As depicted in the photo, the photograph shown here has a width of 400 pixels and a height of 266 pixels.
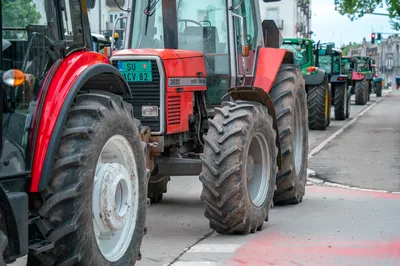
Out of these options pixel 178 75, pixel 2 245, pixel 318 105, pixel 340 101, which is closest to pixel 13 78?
pixel 2 245

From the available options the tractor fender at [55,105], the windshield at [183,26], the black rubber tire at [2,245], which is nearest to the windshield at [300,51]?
the windshield at [183,26]

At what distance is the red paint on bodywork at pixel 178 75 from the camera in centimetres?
900

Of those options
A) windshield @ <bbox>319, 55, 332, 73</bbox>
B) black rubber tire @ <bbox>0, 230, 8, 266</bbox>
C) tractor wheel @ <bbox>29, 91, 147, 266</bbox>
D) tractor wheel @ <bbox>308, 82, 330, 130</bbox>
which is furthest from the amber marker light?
windshield @ <bbox>319, 55, 332, 73</bbox>

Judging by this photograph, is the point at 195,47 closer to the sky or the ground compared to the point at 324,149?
closer to the sky

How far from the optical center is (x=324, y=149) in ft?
61.9

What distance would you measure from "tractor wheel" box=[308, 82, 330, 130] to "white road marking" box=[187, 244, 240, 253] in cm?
1693

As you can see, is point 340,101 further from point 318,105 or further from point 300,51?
point 318,105

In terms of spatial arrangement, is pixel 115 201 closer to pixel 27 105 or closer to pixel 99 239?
pixel 99 239

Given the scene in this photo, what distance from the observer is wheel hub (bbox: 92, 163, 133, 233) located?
5723 mm

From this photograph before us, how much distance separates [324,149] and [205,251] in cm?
1127

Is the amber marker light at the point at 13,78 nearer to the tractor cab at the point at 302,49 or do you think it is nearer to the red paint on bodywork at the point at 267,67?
the red paint on bodywork at the point at 267,67

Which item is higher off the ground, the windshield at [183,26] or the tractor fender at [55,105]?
the windshield at [183,26]

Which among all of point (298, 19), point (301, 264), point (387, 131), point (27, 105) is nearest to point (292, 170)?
point (301, 264)

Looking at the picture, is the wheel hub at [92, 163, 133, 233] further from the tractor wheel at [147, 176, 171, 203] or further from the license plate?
the tractor wheel at [147, 176, 171, 203]
